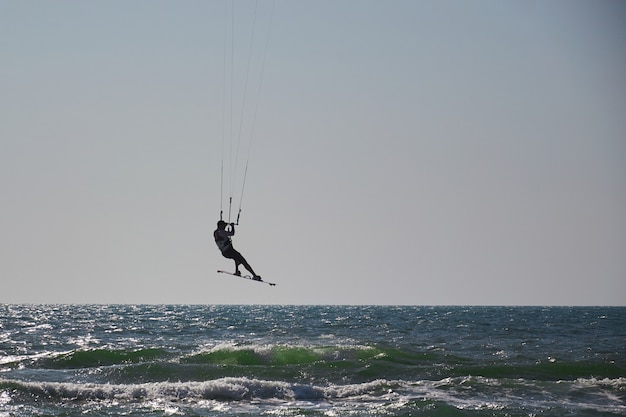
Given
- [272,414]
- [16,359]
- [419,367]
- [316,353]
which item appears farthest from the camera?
[316,353]

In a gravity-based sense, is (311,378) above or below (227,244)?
below

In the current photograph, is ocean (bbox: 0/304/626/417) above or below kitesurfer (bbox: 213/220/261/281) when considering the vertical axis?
below

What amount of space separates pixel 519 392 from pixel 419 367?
5.37 m

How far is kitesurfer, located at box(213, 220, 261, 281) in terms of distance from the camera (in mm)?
21719

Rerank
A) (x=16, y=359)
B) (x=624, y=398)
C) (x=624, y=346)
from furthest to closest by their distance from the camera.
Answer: (x=624, y=346) → (x=16, y=359) → (x=624, y=398)

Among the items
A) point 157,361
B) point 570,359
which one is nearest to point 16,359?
point 157,361

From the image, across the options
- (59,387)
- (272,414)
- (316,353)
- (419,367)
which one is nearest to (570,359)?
(419,367)

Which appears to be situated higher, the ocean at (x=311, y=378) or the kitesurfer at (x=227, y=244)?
the kitesurfer at (x=227, y=244)

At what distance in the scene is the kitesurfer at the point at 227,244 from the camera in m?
21.7

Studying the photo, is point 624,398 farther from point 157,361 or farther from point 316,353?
point 157,361

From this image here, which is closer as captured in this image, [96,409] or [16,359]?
[96,409]

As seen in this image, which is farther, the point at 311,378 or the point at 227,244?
the point at 311,378

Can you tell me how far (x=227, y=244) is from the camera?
21.9 metres

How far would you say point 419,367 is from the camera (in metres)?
27.8
